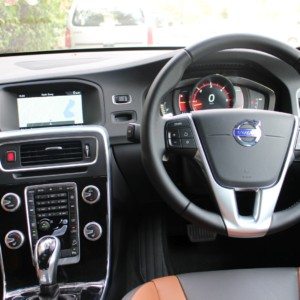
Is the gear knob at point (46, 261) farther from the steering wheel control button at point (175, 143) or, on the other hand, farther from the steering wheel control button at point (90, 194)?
the steering wheel control button at point (175, 143)

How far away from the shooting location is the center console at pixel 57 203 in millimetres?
1667

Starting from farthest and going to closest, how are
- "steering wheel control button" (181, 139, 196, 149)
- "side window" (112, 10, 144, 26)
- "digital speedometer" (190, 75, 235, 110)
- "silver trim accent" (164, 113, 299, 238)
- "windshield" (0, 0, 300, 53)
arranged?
"side window" (112, 10, 144, 26) < "windshield" (0, 0, 300, 53) < "digital speedometer" (190, 75, 235, 110) < "steering wheel control button" (181, 139, 196, 149) < "silver trim accent" (164, 113, 299, 238)

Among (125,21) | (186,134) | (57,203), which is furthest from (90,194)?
(125,21)

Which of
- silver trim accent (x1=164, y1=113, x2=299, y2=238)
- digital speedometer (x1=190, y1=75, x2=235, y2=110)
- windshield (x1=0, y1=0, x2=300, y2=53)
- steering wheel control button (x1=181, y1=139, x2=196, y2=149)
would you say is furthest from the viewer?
windshield (x1=0, y1=0, x2=300, y2=53)

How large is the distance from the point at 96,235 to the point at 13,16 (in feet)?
3.12

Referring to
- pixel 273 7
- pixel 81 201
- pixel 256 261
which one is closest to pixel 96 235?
pixel 81 201

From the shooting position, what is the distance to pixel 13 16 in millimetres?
2035

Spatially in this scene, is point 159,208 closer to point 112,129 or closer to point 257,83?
point 112,129

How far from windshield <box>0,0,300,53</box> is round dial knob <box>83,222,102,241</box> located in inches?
31.5

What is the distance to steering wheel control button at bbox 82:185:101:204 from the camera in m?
1.71

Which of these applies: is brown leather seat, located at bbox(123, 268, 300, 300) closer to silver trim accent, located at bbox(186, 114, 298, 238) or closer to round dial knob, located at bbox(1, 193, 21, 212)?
silver trim accent, located at bbox(186, 114, 298, 238)

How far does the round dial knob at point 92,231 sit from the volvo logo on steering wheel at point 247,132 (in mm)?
601

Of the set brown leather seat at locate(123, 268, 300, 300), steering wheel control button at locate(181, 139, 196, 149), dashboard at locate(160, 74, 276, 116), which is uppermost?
dashboard at locate(160, 74, 276, 116)

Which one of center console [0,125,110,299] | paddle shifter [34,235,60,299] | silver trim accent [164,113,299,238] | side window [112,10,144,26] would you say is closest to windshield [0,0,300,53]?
side window [112,10,144,26]
